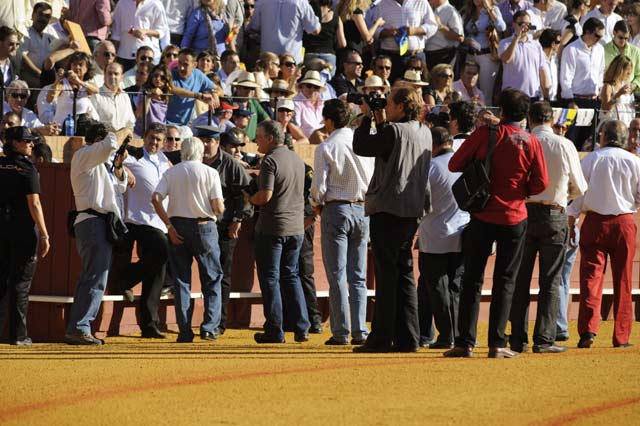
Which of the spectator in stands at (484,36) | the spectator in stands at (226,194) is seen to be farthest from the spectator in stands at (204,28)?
the spectator in stands at (226,194)

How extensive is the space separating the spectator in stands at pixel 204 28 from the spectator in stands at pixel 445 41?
343cm

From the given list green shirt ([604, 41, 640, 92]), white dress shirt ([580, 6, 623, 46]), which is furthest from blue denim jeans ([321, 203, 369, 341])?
white dress shirt ([580, 6, 623, 46])

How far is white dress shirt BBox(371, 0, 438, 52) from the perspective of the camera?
64.1 ft

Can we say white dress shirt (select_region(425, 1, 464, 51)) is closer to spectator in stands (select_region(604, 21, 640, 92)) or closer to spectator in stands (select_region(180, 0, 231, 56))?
spectator in stands (select_region(604, 21, 640, 92))

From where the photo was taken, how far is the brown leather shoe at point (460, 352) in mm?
10516

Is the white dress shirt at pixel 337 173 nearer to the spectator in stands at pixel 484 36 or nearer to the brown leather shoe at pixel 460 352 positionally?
the brown leather shoe at pixel 460 352

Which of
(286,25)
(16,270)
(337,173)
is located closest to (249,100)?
(286,25)

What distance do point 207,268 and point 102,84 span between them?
4.02m

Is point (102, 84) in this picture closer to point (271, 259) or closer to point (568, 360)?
point (271, 259)

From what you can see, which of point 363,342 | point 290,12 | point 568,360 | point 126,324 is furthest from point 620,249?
point 290,12

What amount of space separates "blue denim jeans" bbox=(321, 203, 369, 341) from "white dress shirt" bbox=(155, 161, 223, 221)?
1.03m

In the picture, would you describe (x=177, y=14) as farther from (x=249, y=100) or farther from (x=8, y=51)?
(x=8, y=51)

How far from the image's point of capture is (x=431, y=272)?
36.8 ft

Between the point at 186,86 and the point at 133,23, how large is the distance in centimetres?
178
